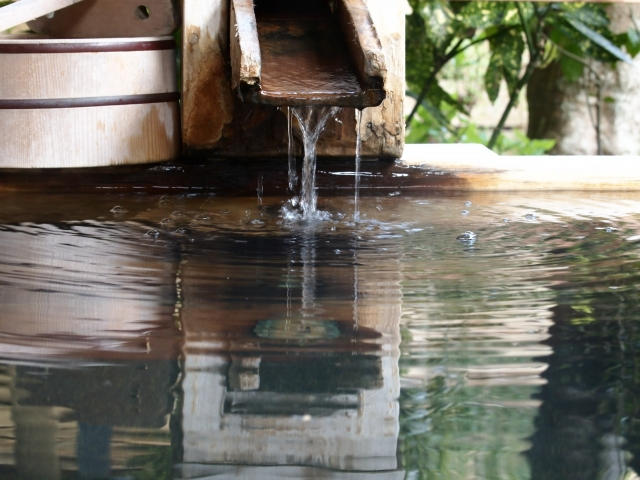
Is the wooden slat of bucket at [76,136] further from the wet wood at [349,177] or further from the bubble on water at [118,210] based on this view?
the bubble on water at [118,210]

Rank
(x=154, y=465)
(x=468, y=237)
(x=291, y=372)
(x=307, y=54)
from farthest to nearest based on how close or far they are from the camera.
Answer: (x=307, y=54), (x=468, y=237), (x=291, y=372), (x=154, y=465)

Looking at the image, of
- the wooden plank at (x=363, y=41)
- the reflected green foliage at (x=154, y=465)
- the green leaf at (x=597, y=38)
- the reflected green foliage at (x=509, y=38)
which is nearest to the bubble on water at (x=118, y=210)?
the wooden plank at (x=363, y=41)

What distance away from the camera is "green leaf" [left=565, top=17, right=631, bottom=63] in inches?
219

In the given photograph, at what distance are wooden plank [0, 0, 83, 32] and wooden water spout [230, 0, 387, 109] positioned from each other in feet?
2.52

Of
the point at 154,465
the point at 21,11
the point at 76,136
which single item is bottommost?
the point at 154,465

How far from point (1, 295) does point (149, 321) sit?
44 centimetres

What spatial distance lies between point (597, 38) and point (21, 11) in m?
3.28

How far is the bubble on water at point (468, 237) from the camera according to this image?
10.0 ft

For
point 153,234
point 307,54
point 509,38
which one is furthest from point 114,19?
point 509,38

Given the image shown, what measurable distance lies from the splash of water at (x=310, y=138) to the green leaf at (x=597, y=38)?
7.54 ft

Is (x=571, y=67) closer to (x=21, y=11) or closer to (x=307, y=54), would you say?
(x=307, y=54)

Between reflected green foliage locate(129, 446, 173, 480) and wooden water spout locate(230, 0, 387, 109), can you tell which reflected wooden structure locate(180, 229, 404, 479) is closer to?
reflected green foliage locate(129, 446, 173, 480)

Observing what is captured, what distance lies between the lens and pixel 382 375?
1836mm

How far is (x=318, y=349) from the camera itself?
1.98m
